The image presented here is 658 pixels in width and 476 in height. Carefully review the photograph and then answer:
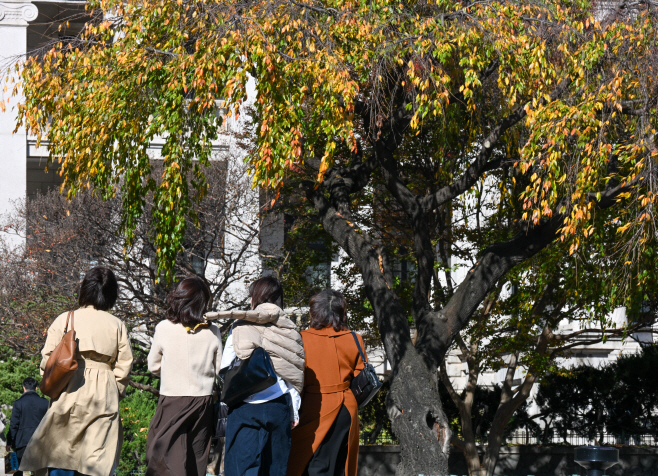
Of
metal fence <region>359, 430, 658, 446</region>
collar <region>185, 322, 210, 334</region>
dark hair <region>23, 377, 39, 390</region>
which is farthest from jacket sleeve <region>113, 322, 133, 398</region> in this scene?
metal fence <region>359, 430, 658, 446</region>

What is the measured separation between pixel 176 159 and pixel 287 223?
777 centimetres

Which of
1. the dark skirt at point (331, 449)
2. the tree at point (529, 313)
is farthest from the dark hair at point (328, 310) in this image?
the tree at point (529, 313)

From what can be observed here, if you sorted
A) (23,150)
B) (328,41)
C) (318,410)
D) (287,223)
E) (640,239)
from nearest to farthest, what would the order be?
(318,410) < (640,239) < (328,41) < (287,223) < (23,150)

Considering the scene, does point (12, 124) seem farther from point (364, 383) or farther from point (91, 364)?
point (364, 383)

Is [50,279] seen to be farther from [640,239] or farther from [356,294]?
[640,239]

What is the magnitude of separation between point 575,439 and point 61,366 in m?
13.5

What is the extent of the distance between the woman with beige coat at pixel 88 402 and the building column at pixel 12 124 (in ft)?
44.8

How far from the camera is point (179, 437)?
4734mm

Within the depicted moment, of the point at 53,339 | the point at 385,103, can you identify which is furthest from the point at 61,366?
the point at 385,103

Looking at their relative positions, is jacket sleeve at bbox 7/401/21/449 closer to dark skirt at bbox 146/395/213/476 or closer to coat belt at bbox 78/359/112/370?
coat belt at bbox 78/359/112/370

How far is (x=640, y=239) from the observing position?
7816mm

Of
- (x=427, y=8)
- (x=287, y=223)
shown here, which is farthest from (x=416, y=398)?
(x=287, y=223)

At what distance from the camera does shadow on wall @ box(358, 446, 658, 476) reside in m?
13.5

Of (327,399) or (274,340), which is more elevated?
(274,340)
